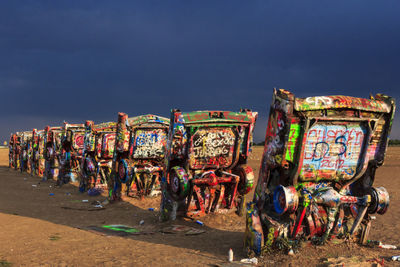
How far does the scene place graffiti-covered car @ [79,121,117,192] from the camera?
1566 centimetres

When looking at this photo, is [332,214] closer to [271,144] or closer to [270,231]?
[270,231]

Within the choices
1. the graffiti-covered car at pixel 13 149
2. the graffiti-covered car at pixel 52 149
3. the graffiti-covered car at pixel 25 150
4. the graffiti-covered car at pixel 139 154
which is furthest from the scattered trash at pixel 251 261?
the graffiti-covered car at pixel 13 149

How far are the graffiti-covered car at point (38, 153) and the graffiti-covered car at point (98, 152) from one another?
9477mm

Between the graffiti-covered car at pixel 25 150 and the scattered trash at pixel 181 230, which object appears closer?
the scattered trash at pixel 181 230

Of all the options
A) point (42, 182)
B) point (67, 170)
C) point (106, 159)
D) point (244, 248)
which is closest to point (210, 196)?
point (244, 248)

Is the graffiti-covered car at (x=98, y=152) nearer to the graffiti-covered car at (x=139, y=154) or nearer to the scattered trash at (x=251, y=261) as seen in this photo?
the graffiti-covered car at (x=139, y=154)

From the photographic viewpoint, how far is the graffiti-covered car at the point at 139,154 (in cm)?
1284

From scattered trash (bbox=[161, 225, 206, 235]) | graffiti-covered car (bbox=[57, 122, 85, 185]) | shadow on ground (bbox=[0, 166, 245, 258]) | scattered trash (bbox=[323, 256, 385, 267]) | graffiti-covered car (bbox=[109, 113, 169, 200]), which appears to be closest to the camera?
scattered trash (bbox=[323, 256, 385, 267])

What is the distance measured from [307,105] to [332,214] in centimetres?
196

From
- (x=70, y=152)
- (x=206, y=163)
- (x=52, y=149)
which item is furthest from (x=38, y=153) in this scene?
(x=206, y=163)

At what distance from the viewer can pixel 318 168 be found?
6570 mm

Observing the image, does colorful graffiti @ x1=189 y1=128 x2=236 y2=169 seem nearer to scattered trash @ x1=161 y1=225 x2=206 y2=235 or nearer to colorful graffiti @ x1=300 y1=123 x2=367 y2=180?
scattered trash @ x1=161 y1=225 x2=206 y2=235

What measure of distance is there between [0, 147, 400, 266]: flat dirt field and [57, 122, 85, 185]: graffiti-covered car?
6.46 meters

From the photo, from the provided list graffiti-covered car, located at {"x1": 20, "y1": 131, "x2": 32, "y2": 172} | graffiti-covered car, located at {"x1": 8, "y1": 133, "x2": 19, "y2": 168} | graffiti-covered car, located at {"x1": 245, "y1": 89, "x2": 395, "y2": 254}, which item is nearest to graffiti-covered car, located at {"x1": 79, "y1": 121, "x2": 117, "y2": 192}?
graffiti-covered car, located at {"x1": 245, "y1": 89, "x2": 395, "y2": 254}
